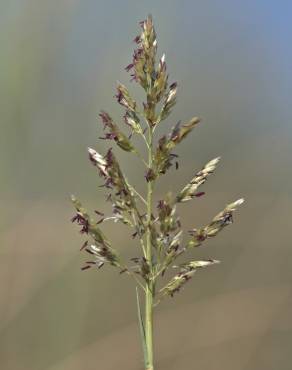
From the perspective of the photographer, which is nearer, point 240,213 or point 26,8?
point 26,8

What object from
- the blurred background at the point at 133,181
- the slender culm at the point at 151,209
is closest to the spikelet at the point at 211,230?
the slender culm at the point at 151,209

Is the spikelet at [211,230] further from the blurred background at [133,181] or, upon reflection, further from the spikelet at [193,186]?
the blurred background at [133,181]

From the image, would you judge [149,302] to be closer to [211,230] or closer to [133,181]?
[211,230]

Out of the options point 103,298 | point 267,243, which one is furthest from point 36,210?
point 267,243

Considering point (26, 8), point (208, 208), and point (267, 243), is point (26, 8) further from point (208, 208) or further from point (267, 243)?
point (267, 243)

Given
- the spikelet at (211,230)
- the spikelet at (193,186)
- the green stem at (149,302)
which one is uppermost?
the spikelet at (193,186)

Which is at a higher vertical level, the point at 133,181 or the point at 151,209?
the point at 133,181

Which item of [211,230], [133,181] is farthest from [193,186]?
[133,181]

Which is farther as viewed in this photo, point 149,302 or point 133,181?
point 133,181
